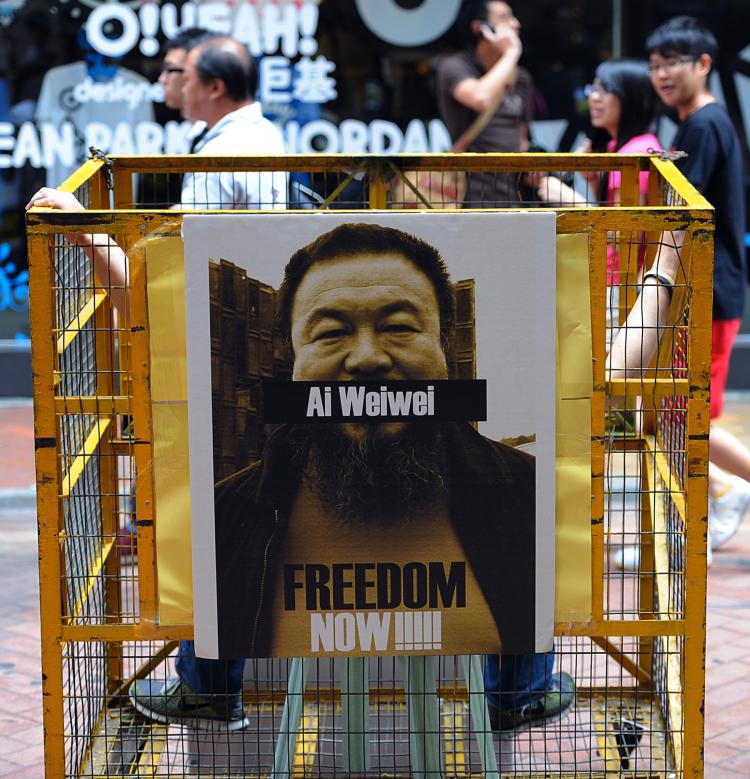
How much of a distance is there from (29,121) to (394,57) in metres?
2.56

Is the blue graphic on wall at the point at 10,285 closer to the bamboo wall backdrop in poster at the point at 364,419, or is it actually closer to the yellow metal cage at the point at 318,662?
the yellow metal cage at the point at 318,662

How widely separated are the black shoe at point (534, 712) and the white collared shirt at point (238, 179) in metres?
1.74

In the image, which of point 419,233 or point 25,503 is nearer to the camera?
point 419,233

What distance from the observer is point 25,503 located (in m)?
7.27

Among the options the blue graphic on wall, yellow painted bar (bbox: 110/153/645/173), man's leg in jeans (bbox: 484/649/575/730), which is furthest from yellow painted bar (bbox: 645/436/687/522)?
the blue graphic on wall

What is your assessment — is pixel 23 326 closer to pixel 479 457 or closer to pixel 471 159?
pixel 471 159

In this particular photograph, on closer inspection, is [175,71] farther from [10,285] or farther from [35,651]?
[10,285]

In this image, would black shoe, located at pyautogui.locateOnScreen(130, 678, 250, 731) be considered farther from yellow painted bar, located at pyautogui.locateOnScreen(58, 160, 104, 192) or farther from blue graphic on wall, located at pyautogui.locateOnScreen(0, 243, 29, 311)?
blue graphic on wall, located at pyautogui.locateOnScreen(0, 243, 29, 311)

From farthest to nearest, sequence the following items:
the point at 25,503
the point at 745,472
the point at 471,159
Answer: the point at 25,503
the point at 745,472
the point at 471,159

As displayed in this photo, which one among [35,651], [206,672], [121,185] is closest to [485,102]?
[121,185]

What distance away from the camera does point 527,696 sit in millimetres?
3723

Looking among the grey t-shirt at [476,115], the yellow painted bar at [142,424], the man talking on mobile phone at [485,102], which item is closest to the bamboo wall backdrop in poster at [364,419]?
the yellow painted bar at [142,424]

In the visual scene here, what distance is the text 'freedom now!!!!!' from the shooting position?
9.09 ft

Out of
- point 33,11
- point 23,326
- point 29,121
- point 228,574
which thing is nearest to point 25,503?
point 23,326
